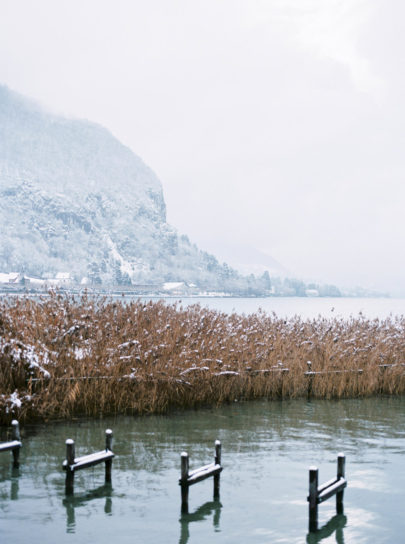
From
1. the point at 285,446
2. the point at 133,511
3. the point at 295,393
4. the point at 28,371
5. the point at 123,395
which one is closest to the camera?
the point at 133,511

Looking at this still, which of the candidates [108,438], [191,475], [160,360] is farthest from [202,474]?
[160,360]

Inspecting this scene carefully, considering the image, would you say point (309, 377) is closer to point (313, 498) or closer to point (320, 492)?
point (320, 492)

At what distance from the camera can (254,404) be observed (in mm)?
18016

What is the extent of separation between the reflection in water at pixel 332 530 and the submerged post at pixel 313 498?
9cm

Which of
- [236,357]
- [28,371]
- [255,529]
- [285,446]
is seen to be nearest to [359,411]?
[236,357]

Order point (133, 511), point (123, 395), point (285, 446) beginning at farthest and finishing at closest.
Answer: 1. point (123, 395)
2. point (285, 446)
3. point (133, 511)

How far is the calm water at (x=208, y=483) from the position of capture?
8531mm

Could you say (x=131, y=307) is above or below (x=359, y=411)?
above

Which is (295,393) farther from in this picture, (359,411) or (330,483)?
(330,483)

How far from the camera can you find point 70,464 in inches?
366

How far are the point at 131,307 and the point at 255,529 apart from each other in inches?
479

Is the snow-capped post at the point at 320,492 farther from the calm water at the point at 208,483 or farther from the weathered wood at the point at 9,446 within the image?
the weathered wood at the point at 9,446

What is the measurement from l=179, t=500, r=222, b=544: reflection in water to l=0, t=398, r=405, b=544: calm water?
0.01 meters

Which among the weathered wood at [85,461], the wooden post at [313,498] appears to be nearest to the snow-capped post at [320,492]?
the wooden post at [313,498]
